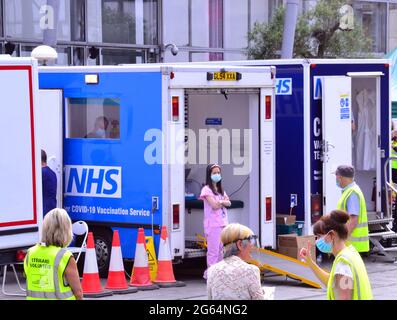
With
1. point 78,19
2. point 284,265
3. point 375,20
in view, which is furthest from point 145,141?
point 375,20

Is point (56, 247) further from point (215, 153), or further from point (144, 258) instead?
point (215, 153)

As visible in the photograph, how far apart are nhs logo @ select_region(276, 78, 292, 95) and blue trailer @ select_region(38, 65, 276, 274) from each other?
2.06 ft

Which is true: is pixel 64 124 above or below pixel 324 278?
above

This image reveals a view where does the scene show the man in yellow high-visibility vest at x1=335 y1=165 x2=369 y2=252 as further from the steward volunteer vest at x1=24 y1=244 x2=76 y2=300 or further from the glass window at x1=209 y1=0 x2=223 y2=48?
the glass window at x1=209 y1=0 x2=223 y2=48

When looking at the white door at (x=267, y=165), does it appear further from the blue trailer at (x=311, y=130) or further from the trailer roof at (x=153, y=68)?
the blue trailer at (x=311, y=130)

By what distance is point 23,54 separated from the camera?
24953 mm

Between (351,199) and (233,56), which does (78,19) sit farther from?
(351,199)

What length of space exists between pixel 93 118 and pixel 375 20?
75.9 feet

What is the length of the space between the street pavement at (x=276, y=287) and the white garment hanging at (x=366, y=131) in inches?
67.6

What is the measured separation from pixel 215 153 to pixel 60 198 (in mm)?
2239

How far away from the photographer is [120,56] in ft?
90.0

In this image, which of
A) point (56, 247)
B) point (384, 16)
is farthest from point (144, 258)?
point (384, 16)

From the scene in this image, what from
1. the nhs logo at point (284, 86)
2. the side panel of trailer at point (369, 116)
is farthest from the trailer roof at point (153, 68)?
the side panel of trailer at point (369, 116)

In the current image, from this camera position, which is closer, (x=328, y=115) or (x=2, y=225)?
(x=2, y=225)
